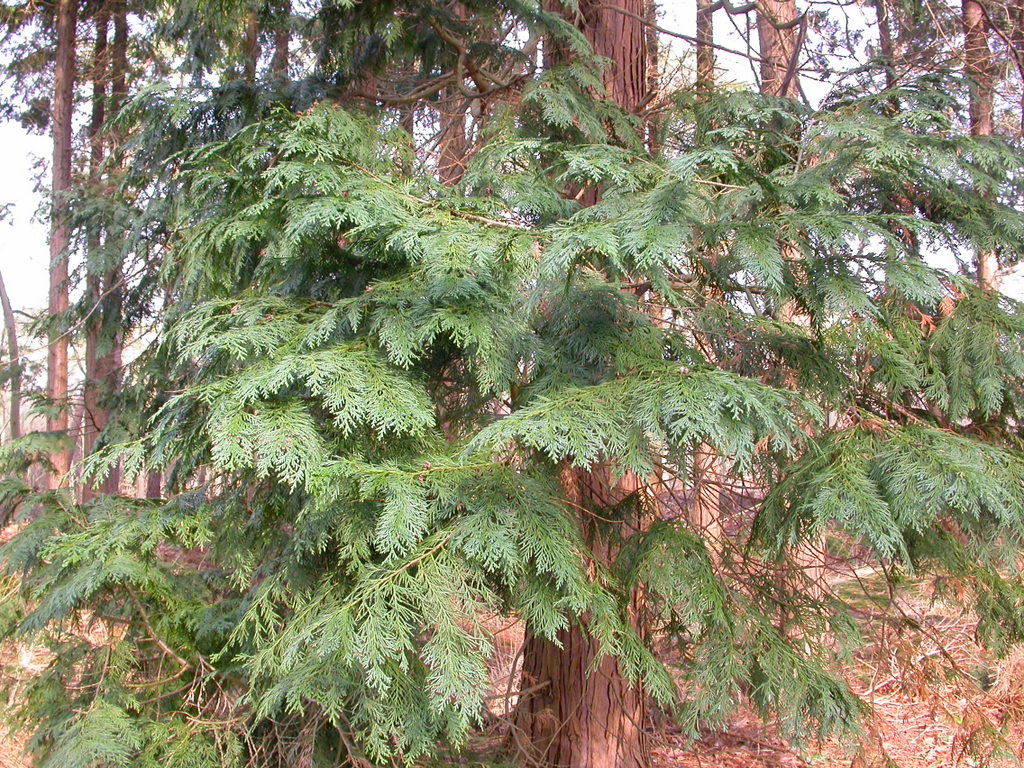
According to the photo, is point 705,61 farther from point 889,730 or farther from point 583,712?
point 889,730

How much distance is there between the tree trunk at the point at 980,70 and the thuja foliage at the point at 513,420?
217 centimetres

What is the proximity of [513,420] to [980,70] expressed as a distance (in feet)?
16.9

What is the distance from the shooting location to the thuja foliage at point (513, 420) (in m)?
2.63

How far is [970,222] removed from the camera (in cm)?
362

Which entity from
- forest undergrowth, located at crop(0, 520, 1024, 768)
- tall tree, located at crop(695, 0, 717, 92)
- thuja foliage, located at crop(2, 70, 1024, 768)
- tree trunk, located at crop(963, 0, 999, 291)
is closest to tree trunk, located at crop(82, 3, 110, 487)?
forest undergrowth, located at crop(0, 520, 1024, 768)

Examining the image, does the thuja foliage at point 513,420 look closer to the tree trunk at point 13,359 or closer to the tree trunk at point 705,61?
the tree trunk at point 705,61

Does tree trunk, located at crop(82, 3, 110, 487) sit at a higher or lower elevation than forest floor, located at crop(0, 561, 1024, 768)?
higher

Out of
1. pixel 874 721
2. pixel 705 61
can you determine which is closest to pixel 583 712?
pixel 874 721

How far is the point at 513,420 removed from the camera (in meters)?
2.58

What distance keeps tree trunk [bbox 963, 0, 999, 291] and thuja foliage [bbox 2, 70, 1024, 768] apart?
2.17 m

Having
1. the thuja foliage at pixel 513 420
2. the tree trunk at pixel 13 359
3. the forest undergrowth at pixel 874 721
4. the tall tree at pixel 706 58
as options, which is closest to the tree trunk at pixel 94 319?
the tree trunk at pixel 13 359

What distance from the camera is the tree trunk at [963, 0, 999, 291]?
18.3 ft

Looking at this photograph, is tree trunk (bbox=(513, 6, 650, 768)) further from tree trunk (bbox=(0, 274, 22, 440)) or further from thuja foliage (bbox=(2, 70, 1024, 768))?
tree trunk (bbox=(0, 274, 22, 440))

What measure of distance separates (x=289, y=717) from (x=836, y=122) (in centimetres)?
370
